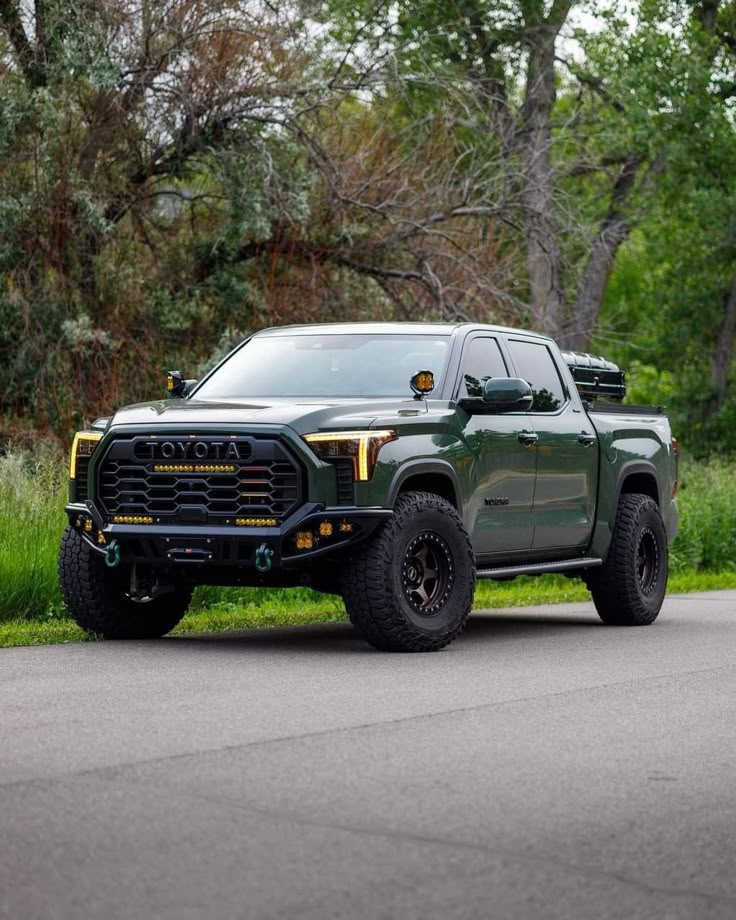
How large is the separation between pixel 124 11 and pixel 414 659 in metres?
12.1

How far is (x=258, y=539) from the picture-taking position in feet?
33.7

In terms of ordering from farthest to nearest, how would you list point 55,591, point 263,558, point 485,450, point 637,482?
point 637,482 → point 55,591 → point 485,450 → point 263,558

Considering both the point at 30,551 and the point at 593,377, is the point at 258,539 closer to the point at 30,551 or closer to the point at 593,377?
the point at 30,551

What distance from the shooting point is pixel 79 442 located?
1138 cm

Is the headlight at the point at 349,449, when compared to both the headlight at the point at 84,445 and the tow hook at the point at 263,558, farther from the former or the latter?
the headlight at the point at 84,445

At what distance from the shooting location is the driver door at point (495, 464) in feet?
37.6

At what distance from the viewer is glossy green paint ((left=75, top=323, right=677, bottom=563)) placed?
34.3ft

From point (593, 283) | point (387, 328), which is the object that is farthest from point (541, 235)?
point (387, 328)

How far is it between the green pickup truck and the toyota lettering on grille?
0.01 meters

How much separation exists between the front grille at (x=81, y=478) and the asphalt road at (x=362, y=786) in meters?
1.14

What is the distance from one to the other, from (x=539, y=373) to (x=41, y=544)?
3857 mm

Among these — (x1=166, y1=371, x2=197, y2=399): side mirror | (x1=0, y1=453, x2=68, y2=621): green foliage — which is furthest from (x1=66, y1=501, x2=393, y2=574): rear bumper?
(x1=0, y1=453, x2=68, y2=621): green foliage

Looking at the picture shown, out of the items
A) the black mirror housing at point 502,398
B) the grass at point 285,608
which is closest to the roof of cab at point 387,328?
the black mirror housing at point 502,398

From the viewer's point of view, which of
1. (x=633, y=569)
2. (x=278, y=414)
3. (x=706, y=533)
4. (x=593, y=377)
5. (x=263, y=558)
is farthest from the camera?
(x=706, y=533)
